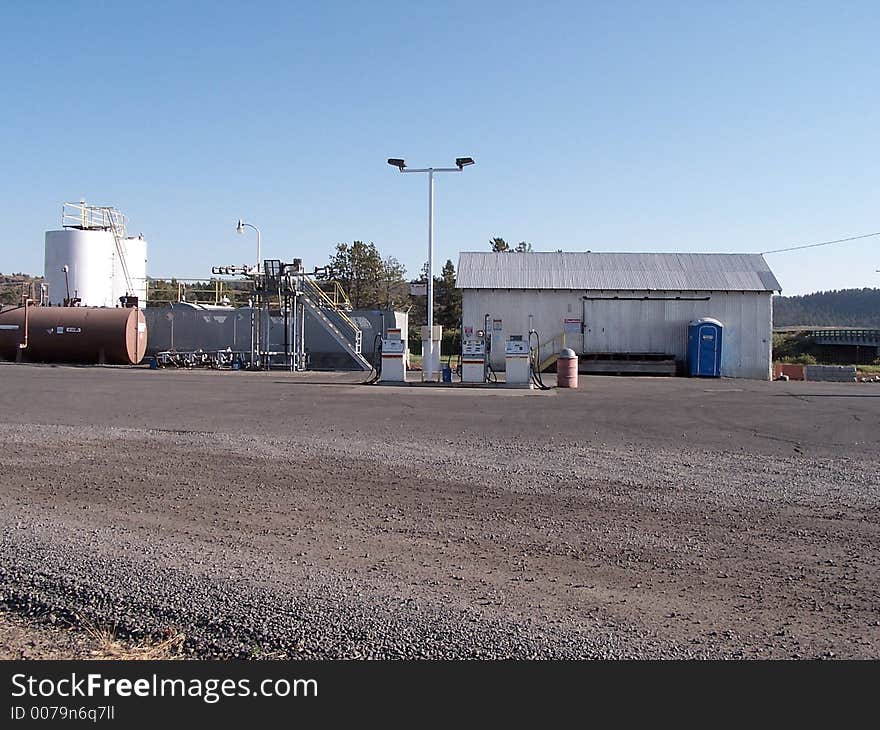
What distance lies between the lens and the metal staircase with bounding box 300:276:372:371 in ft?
138

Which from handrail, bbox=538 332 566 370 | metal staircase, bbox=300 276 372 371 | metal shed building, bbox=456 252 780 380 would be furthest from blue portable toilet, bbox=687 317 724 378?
metal staircase, bbox=300 276 372 371

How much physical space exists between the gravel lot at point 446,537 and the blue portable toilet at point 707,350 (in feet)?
74.0

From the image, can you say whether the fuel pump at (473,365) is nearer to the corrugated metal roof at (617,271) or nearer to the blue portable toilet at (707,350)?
the corrugated metal roof at (617,271)

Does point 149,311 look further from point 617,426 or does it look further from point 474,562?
point 474,562

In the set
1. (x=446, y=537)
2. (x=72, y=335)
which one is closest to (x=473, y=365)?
(x=72, y=335)

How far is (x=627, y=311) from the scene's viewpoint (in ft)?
137

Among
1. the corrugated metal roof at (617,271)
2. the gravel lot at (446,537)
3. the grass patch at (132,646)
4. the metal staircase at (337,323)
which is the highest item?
the corrugated metal roof at (617,271)

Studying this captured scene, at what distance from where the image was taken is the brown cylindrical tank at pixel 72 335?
42312 mm

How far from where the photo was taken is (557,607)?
591cm

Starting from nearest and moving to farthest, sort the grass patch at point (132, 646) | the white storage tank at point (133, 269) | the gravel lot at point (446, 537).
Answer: the grass patch at point (132, 646) < the gravel lot at point (446, 537) < the white storage tank at point (133, 269)

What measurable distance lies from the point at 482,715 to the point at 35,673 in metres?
2.38

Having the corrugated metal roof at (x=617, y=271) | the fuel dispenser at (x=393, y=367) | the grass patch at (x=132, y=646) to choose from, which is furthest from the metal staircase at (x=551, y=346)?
the grass patch at (x=132, y=646)

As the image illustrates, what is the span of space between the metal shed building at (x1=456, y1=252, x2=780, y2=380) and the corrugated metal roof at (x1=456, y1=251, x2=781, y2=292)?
0.08m

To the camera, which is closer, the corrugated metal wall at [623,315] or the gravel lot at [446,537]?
the gravel lot at [446,537]
